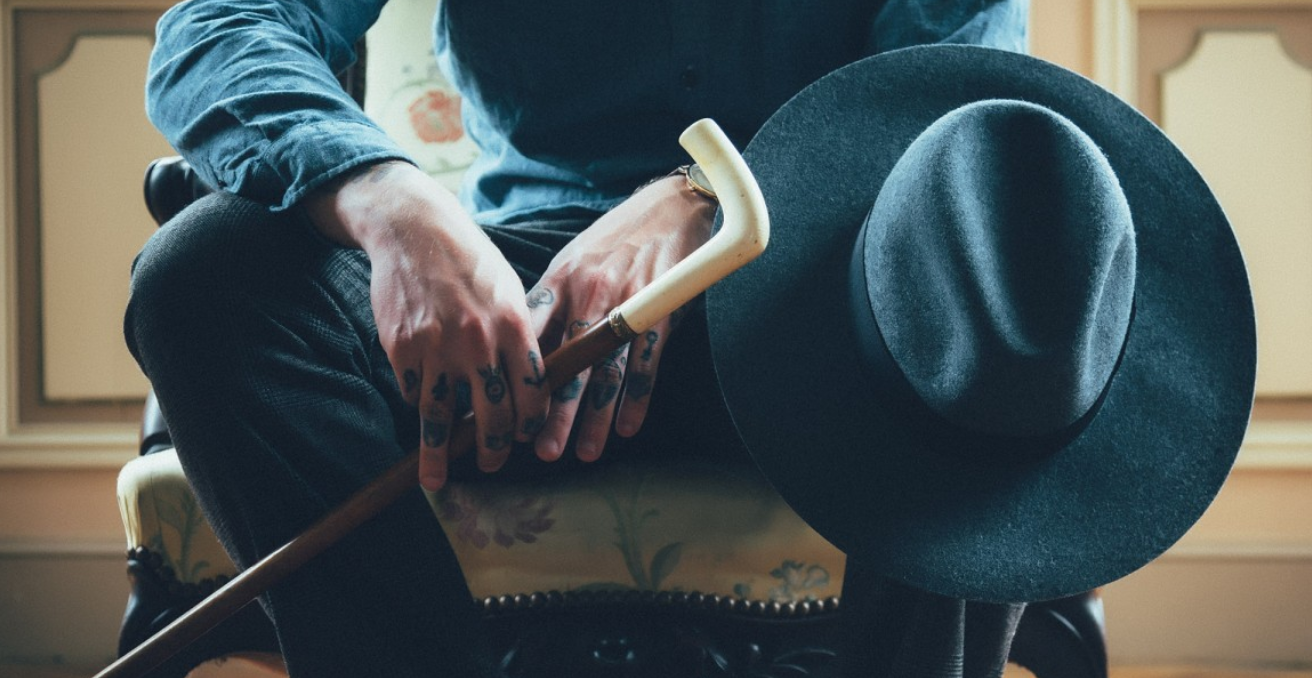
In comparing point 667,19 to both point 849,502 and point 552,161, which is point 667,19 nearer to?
point 552,161

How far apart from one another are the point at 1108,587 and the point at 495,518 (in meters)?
1.14

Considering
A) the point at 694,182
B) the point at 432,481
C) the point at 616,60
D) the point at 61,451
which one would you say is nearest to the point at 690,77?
the point at 616,60

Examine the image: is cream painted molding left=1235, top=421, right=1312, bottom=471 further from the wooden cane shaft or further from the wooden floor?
the wooden cane shaft

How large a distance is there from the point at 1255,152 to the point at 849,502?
126cm

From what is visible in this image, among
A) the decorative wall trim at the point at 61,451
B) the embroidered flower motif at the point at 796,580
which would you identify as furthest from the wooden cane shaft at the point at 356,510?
the decorative wall trim at the point at 61,451

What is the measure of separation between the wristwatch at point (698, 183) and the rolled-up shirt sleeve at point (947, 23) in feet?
0.64

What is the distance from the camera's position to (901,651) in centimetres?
55

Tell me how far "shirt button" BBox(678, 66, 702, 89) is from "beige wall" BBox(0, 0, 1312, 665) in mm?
947

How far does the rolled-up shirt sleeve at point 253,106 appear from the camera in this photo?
1.76ft

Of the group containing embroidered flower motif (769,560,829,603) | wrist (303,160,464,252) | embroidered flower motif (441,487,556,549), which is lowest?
embroidered flower motif (769,560,829,603)

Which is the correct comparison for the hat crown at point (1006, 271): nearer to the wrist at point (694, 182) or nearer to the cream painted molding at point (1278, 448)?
the wrist at point (694, 182)

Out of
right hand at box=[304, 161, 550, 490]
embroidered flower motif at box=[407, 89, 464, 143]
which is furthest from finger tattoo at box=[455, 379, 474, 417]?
embroidered flower motif at box=[407, 89, 464, 143]

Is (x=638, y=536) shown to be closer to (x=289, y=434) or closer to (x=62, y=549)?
(x=289, y=434)

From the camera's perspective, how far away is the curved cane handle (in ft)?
1.51
